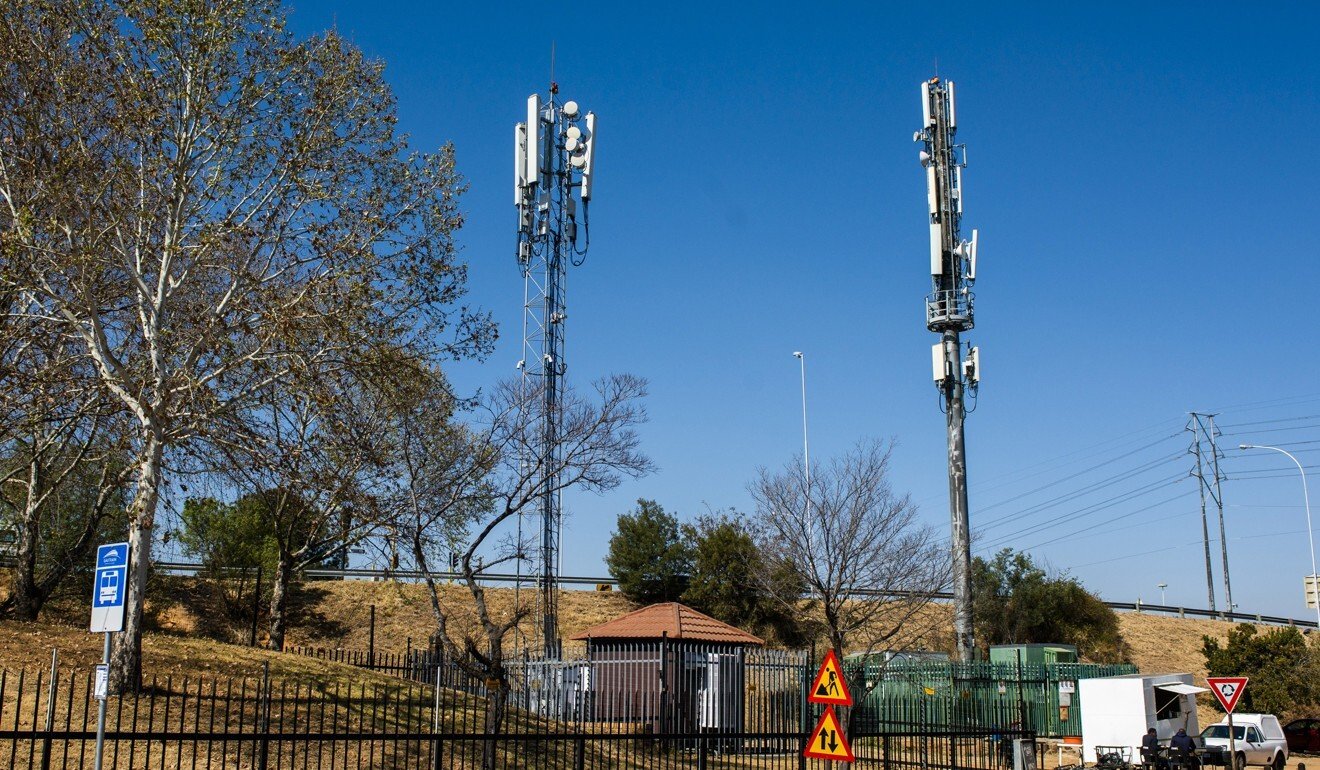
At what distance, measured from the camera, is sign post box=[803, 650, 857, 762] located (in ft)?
41.2

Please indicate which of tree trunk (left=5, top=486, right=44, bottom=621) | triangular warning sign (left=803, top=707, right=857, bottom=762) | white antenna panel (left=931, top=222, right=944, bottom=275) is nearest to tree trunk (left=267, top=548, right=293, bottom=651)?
tree trunk (left=5, top=486, right=44, bottom=621)

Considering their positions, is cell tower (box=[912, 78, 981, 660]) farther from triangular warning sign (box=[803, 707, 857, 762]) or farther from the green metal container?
triangular warning sign (box=[803, 707, 857, 762])

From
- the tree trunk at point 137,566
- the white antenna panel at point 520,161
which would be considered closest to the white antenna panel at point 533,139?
the white antenna panel at point 520,161

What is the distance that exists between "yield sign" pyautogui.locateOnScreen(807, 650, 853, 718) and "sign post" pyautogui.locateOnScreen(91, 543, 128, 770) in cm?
731

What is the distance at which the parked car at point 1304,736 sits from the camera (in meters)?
36.4

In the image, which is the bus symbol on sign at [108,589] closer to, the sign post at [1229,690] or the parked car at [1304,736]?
the sign post at [1229,690]

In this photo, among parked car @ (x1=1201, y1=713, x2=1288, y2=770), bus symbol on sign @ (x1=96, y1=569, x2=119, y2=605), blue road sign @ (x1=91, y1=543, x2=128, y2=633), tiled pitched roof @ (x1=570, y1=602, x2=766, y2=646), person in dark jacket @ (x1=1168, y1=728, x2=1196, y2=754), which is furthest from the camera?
parked car @ (x1=1201, y1=713, x2=1288, y2=770)

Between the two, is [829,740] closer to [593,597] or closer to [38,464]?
[38,464]

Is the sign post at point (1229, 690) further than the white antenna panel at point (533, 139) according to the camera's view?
No

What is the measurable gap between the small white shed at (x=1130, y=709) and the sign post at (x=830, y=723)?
1874cm

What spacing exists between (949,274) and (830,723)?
35.9m

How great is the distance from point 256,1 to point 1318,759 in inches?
1444

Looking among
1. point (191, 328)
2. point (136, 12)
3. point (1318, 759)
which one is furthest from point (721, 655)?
point (1318, 759)

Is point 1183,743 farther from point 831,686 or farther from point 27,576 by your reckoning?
point 27,576
